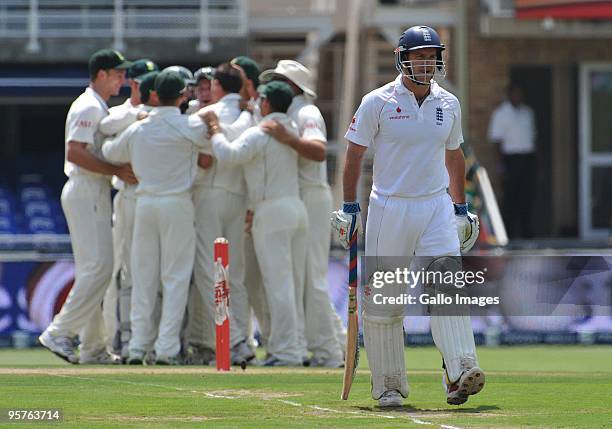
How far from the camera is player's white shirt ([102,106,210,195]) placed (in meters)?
14.0

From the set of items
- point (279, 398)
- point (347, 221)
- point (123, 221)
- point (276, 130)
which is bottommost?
point (279, 398)

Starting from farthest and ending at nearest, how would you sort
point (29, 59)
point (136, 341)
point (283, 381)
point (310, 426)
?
point (29, 59) < point (136, 341) < point (283, 381) < point (310, 426)

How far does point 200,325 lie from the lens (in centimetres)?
1470

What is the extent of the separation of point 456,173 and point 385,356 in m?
1.34

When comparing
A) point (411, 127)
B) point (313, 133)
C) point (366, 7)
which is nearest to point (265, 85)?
point (313, 133)

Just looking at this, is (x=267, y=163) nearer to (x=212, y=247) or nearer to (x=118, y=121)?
(x=212, y=247)

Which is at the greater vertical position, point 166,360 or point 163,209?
point 163,209

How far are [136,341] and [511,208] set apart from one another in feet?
42.5

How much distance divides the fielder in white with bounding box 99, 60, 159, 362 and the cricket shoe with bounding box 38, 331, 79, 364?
482 mm

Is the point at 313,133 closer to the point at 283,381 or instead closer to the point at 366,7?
the point at 283,381

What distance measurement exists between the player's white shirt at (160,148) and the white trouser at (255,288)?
1.15 m

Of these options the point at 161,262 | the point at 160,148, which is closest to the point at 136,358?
the point at 161,262

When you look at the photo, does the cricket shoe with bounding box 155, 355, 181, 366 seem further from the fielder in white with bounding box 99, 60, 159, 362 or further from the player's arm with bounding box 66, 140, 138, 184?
the player's arm with bounding box 66, 140, 138, 184

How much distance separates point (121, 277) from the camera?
14859 millimetres
